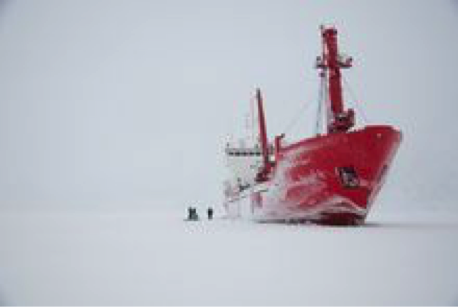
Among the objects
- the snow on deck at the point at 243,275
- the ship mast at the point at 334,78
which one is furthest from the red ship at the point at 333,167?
the snow on deck at the point at 243,275

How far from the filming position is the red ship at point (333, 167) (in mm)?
17359

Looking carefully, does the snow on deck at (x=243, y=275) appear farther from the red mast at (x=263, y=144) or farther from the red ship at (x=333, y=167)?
the red mast at (x=263, y=144)

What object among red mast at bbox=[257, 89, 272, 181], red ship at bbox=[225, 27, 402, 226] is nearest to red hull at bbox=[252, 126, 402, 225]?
red ship at bbox=[225, 27, 402, 226]

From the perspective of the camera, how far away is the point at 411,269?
24.3 ft

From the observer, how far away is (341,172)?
1772 centimetres

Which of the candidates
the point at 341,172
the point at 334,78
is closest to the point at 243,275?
the point at 341,172

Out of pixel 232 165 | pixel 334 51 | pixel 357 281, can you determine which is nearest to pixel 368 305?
pixel 357 281

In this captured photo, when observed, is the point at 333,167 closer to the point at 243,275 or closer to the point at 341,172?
the point at 341,172

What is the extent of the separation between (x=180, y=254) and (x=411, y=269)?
17.9 feet

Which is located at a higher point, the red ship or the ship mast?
the ship mast

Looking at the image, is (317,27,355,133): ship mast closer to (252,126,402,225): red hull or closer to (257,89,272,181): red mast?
(252,126,402,225): red hull

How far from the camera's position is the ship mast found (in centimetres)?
1917

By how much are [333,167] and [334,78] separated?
5229 mm

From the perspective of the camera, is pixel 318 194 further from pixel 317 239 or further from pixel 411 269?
pixel 411 269
